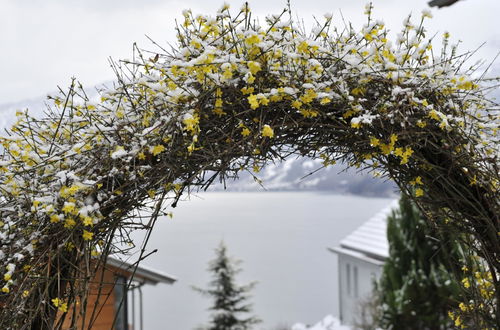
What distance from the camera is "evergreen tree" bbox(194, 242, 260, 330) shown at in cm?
1756

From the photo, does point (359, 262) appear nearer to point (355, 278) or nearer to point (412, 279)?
point (355, 278)

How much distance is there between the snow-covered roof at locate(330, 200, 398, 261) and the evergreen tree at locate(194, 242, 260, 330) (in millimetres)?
3213

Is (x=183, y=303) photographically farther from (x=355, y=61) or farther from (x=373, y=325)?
(x=355, y=61)

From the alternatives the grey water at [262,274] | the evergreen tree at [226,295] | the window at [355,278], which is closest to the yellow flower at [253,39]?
the grey water at [262,274]

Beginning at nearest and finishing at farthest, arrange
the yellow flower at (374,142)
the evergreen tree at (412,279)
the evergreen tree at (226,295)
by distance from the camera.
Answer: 1. the yellow flower at (374,142)
2. the evergreen tree at (412,279)
3. the evergreen tree at (226,295)

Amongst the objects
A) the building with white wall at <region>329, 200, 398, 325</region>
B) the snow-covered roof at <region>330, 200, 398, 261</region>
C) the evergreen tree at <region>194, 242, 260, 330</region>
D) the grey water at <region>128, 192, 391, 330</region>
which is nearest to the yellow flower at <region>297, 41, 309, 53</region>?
the grey water at <region>128, 192, 391, 330</region>

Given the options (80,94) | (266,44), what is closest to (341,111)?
(266,44)

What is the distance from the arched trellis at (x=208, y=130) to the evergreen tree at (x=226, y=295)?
15.4 m

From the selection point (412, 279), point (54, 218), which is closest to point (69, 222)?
point (54, 218)

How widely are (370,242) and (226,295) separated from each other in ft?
16.0

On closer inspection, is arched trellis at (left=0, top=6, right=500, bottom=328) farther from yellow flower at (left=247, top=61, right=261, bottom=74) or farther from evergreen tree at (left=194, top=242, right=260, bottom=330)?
evergreen tree at (left=194, top=242, right=260, bottom=330)

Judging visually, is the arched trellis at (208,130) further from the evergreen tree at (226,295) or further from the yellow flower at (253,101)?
the evergreen tree at (226,295)

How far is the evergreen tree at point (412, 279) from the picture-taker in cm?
910

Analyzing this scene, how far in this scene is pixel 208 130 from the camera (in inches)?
82.3
